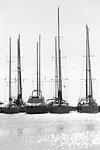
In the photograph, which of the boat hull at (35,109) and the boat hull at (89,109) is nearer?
the boat hull at (89,109)

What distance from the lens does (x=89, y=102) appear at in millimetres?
111562

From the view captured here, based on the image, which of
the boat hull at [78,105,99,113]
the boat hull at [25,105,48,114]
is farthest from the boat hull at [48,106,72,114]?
the boat hull at [25,105,48,114]

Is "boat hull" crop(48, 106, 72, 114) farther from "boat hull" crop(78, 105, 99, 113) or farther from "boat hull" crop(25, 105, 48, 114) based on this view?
"boat hull" crop(25, 105, 48, 114)

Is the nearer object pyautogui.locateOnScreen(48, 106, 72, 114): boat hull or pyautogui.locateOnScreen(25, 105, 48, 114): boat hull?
pyautogui.locateOnScreen(48, 106, 72, 114): boat hull

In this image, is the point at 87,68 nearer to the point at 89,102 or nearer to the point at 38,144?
the point at 89,102

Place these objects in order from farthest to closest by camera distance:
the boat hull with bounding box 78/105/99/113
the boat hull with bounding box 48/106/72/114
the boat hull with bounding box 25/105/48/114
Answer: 1. the boat hull with bounding box 25/105/48/114
2. the boat hull with bounding box 78/105/99/113
3. the boat hull with bounding box 48/106/72/114

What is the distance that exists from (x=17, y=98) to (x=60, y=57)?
68.7ft

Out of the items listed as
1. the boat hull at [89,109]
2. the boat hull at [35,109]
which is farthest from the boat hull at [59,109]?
the boat hull at [35,109]

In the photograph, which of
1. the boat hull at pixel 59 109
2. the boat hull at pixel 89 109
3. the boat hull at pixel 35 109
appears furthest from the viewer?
the boat hull at pixel 35 109

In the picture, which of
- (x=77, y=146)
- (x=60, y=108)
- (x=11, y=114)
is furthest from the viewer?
(x=11, y=114)

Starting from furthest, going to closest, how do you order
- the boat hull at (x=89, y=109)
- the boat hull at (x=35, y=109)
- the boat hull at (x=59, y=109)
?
the boat hull at (x=35, y=109) < the boat hull at (x=89, y=109) < the boat hull at (x=59, y=109)

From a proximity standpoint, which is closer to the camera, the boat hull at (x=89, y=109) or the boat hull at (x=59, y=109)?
the boat hull at (x=59, y=109)

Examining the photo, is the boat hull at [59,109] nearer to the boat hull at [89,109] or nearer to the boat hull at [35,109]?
the boat hull at [89,109]

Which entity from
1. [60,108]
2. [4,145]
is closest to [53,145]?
[4,145]
